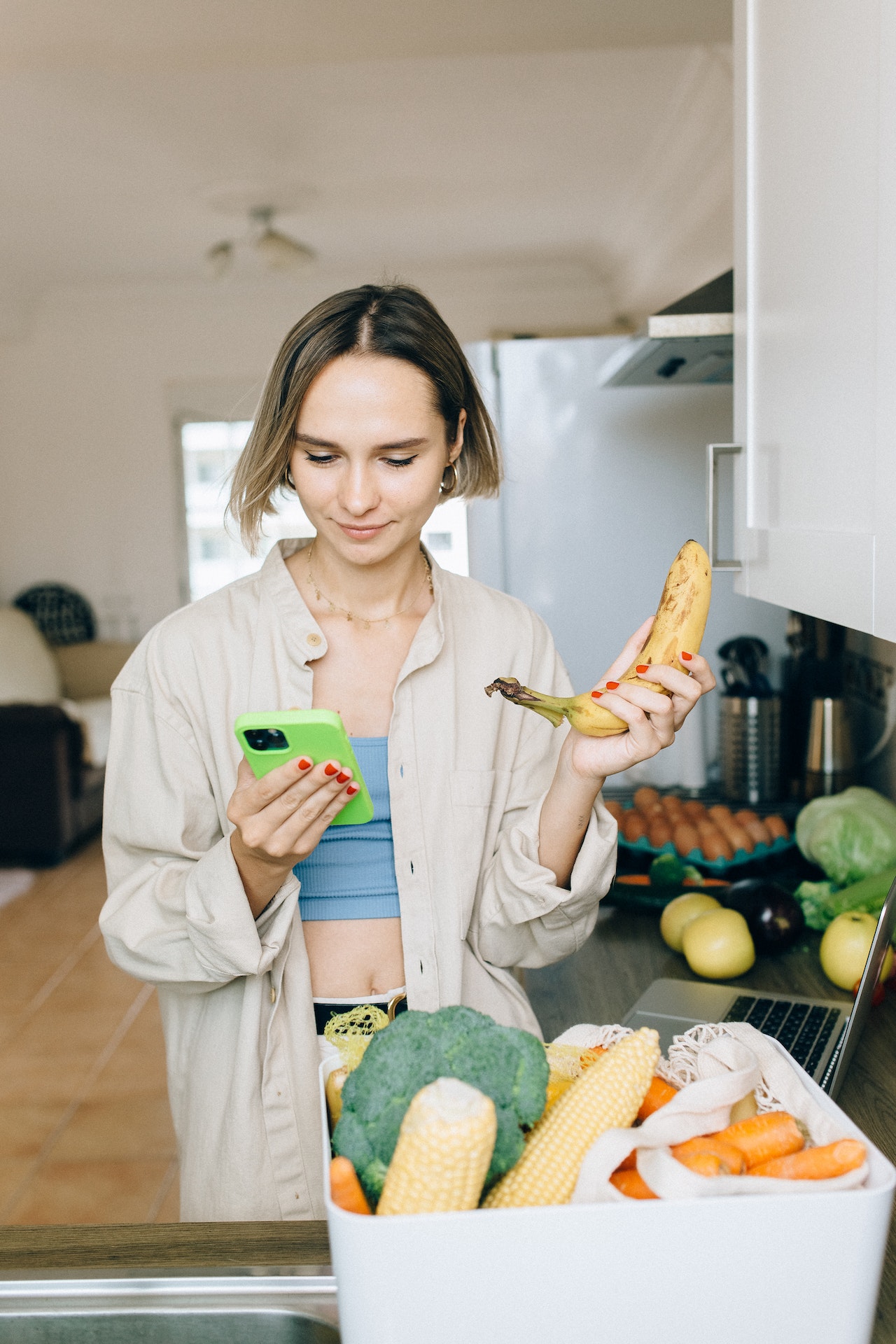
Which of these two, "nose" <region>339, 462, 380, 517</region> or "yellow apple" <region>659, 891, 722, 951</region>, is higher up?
"nose" <region>339, 462, 380, 517</region>

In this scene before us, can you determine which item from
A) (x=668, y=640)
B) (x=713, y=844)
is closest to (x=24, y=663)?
(x=713, y=844)

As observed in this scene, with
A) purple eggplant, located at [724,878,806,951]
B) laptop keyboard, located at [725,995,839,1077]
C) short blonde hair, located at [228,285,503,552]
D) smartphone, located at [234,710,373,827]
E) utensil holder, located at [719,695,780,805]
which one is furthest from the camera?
utensil holder, located at [719,695,780,805]

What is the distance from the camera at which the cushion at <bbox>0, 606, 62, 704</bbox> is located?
556 cm

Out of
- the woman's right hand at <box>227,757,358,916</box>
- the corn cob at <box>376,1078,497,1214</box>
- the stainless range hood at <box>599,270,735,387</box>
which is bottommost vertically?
the corn cob at <box>376,1078,497,1214</box>

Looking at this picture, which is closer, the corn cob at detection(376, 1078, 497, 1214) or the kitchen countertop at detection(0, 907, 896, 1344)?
the corn cob at detection(376, 1078, 497, 1214)

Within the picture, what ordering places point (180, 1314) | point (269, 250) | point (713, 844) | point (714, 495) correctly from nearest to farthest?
point (180, 1314), point (714, 495), point (713, 844), point (269, 250)

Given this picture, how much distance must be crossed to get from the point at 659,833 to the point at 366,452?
1169 mm

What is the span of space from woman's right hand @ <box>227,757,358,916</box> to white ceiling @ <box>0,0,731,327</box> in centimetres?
216

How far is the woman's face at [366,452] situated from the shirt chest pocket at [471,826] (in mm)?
285

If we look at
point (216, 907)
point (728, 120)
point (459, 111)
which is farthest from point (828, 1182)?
point (459, 111)

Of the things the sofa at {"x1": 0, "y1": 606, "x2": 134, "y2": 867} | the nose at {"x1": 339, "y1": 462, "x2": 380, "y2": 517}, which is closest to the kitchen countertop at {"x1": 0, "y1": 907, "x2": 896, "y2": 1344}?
the nose at {"x1": 339, "y1": 462, "x2": 380, "y2": 517}

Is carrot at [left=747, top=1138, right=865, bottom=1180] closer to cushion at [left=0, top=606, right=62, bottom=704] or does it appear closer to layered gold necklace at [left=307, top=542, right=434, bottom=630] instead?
layered gold necklace at [left=307, top=542, right=434, bottom=630]

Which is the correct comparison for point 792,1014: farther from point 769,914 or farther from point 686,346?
A: point 686,346

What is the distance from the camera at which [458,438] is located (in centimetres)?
133
